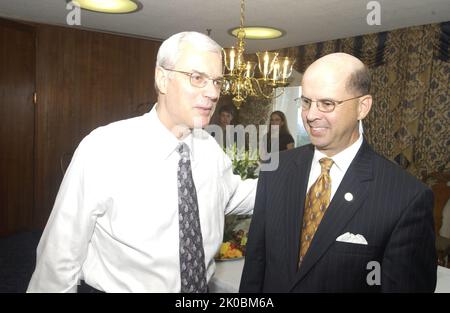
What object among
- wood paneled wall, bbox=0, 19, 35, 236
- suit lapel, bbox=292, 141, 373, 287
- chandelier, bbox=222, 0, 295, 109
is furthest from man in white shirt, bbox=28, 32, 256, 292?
wood paneled wall, bbox=0, 19, 35, 236

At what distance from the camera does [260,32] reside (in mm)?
5895

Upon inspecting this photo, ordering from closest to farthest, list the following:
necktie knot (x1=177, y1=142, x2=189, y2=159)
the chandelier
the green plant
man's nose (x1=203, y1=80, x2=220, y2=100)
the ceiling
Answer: man's nose (x1=203, y1=80, x2=220, y2=100) → necktie knot (x1=177, y1=142, x2=189, y2=159) → the green plant → the chandelier → the ceiling

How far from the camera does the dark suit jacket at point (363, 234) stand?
4.30 ft

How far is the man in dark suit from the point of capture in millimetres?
1317

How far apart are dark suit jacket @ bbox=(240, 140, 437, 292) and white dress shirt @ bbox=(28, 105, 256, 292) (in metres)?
0.41

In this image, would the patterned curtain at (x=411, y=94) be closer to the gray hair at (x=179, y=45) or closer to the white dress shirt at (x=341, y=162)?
the white dress shirt at (x=341, y=162)

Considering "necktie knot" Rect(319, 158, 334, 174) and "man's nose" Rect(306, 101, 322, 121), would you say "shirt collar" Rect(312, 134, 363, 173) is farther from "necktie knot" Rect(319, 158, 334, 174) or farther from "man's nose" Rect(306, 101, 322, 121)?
"man's nose" Rect(306, 101, 322, 121)

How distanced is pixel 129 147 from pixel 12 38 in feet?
16.4

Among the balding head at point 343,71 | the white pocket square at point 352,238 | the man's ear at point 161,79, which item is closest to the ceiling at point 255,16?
the man's ear at point 161,79

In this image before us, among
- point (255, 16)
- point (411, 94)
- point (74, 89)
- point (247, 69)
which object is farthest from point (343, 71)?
point (74, 89)

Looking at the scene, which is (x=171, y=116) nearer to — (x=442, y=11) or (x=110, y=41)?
(x=442, y=11)

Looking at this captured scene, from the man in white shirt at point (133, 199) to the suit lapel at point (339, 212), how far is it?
1.45ft

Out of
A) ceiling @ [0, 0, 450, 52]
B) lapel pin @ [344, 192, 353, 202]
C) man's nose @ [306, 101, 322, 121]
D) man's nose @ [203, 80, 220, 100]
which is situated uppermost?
ceiling @ [0, 0, 450, 52]

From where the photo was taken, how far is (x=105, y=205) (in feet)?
4.99
